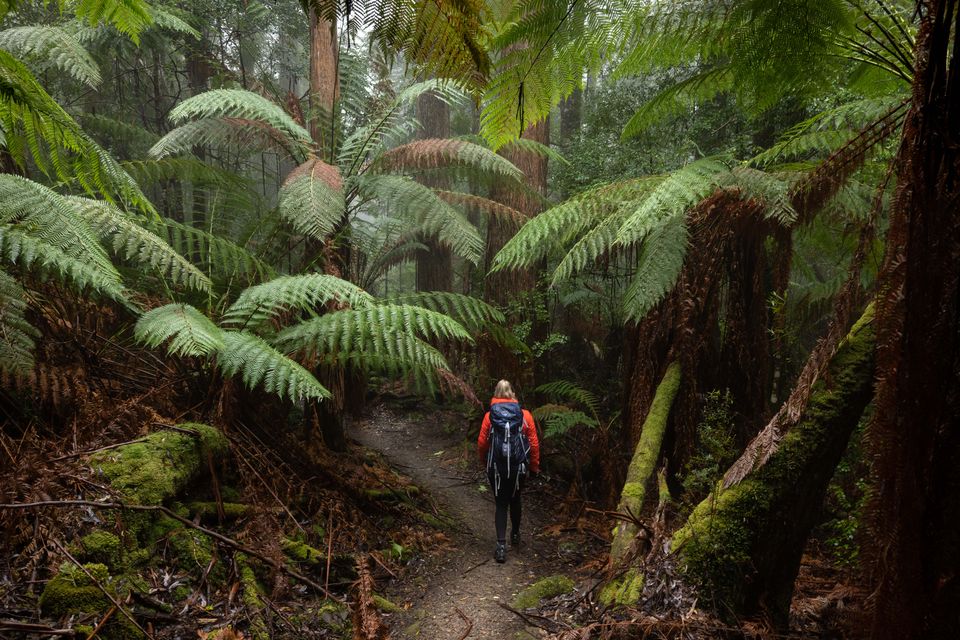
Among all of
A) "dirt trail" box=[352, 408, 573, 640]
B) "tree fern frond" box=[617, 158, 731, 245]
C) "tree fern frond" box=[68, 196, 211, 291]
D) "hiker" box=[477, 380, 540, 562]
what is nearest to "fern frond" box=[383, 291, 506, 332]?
"hiker" box=[477, 380, 540, 562]

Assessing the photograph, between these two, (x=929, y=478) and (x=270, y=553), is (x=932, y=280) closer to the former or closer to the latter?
(x=929, y=478)

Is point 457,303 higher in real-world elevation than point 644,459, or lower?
higher

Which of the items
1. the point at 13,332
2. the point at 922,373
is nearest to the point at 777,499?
the point at 922,373

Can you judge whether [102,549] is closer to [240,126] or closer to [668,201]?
[668,201]

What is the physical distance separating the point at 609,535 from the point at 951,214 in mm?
3846

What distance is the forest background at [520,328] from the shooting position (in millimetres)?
1283

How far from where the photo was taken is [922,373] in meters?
1.21

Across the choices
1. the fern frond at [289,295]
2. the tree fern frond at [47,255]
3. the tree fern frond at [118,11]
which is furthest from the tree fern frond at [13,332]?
the tree fern frond at [118,11]

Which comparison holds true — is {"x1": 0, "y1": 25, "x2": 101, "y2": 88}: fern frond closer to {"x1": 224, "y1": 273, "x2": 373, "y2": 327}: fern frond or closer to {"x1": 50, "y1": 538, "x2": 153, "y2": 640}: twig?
{"x1": 224, "y1": 273, "x2": 373, "y2": 327}: fern frond

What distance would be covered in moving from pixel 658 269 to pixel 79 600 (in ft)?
11.2

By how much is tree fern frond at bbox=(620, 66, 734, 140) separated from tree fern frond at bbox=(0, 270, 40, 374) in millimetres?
3344

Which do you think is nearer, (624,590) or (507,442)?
(624,590)

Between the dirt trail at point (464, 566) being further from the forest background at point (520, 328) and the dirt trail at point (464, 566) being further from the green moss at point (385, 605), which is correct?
the forest background at point (520, 328)

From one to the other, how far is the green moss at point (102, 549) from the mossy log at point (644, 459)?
2171 millimetres
